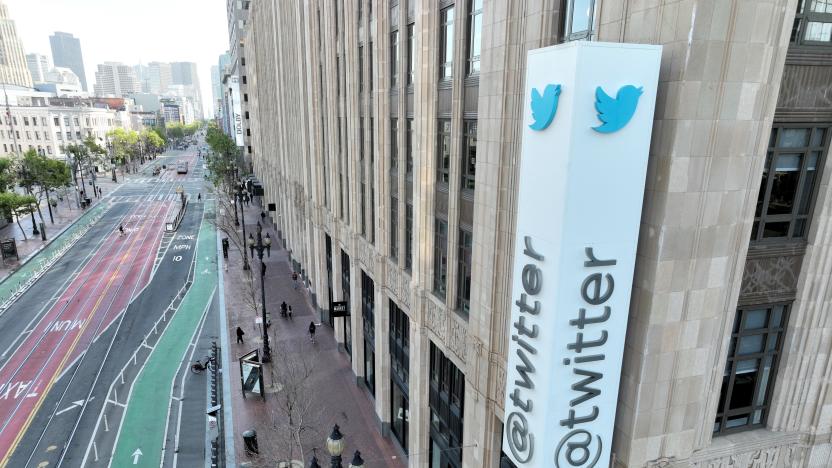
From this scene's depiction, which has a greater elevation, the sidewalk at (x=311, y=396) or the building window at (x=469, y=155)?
the building window at (x=469, y=155)

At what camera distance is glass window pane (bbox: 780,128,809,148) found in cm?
962

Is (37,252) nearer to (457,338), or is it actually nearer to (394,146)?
(394,146)

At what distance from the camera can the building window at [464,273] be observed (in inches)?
589

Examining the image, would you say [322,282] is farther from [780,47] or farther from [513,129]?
[780,47]

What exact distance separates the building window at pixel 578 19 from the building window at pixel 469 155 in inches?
154

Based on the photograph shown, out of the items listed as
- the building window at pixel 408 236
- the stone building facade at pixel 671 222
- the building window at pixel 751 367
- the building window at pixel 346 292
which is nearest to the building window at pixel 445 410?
the stone building facade at pixel 671 222

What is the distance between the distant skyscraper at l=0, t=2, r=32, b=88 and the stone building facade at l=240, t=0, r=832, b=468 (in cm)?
21717

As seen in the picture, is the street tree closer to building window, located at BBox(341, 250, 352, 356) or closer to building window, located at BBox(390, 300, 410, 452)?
building window, located at BBox(341, 250, 352, 356)

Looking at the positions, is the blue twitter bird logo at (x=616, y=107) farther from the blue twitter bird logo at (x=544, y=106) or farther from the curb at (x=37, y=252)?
the curb at (x=37, y=252)

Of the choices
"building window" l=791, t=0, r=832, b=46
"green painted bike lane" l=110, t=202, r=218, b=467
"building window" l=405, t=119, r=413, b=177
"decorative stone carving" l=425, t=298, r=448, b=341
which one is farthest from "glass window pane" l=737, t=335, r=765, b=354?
"green painted bike lane" l=110, t=202, r=218, b=467

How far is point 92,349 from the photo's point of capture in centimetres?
3200

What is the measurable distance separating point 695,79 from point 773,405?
8341 mm

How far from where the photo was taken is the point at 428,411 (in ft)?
61.9

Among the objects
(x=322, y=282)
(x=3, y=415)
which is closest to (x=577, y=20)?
(x=322, y=282)
